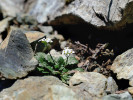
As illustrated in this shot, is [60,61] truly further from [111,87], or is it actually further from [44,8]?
[44,8]

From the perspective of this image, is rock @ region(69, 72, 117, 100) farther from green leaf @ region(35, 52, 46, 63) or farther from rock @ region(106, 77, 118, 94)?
green leaf @ region(35, 52, 46, 63)

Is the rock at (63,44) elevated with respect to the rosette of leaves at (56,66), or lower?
elevated

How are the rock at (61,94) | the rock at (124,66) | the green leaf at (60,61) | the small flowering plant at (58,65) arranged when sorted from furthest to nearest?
the green leaf at (60,61) < the small flowering plant at (58,65) < the rock at (124,66) < the rock at (61,94)

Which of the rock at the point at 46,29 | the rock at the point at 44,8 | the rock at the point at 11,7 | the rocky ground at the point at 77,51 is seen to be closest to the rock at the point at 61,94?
the rocky ground at the point at 77,51

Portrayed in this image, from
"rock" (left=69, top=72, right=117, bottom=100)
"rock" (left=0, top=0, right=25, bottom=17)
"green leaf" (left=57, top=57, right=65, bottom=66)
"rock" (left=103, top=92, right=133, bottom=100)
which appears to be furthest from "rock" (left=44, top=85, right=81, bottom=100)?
"rock" (left=0, top=0, right=25, bottom=17)

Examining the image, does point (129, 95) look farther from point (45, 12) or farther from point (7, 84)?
point (45, 12)

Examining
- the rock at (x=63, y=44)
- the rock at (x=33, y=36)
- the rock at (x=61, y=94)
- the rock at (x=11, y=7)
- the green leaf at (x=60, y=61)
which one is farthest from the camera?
the rock at (x=11, y=7)

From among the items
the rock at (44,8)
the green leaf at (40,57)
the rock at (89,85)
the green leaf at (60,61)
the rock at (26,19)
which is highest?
the rock at (44,8)

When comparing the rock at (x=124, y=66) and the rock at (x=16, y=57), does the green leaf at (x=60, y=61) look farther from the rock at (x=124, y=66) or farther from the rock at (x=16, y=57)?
the rock at (x=124, y=66)

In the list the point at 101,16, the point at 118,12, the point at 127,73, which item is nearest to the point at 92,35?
the point at 101,16
